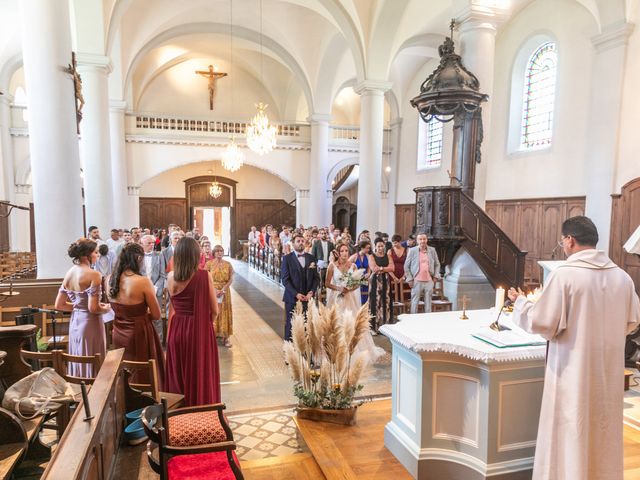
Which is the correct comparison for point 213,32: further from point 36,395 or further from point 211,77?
point 36,395

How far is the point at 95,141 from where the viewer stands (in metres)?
9.20

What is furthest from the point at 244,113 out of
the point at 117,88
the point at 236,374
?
the point at 236,374

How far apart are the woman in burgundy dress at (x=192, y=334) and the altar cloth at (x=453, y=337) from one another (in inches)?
57.6

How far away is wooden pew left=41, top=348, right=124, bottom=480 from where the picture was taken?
162cm

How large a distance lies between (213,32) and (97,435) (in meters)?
16.3

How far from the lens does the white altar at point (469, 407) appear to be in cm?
285

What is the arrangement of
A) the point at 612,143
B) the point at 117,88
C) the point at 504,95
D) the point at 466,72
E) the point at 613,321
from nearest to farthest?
the point at 613,321 → the point at 466,72 → the point at 612,143 → the point at 504,95 → the point at 117,88

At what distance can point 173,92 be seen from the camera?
20.5 meters

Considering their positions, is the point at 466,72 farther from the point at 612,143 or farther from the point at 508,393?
the point at 508,393

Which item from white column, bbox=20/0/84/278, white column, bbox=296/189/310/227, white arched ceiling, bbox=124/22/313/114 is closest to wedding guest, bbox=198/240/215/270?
white column, bbox=20/0/84/278

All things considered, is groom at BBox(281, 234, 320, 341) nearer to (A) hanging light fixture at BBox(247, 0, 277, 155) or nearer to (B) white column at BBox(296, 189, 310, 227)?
(A) hanging light fixture at BBox(247, 0, 277, 155)

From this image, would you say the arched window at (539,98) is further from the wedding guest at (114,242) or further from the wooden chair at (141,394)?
the wooden chair at (141,394)

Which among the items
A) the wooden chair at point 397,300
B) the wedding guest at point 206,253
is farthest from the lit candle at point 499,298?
the wedding guest at point 206,253

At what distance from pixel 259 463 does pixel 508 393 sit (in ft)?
6.25
